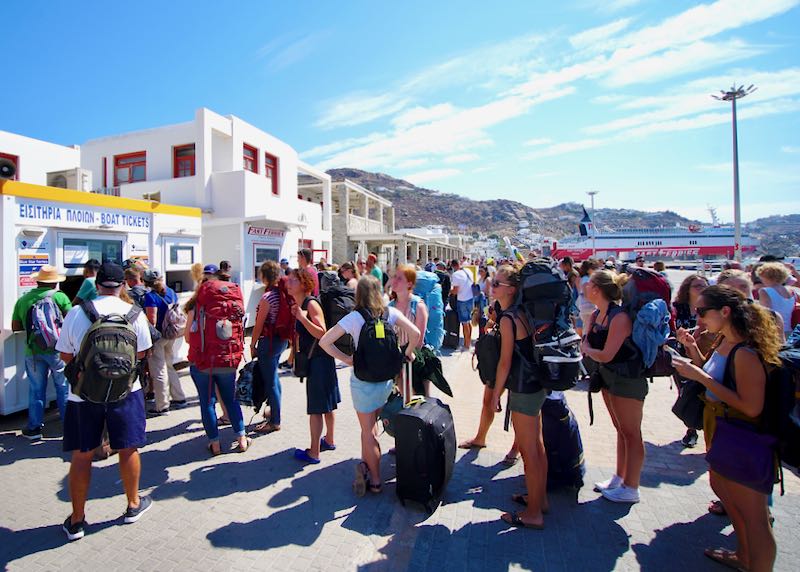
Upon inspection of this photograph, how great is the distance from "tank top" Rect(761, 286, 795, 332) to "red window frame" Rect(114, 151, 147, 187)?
15083 millimetres

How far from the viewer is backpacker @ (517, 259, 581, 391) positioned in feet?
9.18

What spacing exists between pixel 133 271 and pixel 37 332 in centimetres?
114

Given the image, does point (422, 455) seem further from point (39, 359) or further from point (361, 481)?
point (39, 359)

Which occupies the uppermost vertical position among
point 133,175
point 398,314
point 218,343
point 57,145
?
point 57,145

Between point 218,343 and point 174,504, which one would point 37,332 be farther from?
point 174,504

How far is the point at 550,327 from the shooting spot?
2852 mm

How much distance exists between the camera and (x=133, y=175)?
13.4 m

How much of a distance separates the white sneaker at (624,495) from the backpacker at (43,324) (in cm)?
526

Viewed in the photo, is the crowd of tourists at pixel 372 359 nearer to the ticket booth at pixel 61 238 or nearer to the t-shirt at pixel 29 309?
the t-shirt at pixel 29 309

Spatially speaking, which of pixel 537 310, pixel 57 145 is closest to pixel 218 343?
pixel 537 310

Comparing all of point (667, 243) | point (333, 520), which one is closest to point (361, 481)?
point (333, 520)

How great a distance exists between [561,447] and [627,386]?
705 millimetres

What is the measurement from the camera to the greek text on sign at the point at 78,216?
5129 millimetres

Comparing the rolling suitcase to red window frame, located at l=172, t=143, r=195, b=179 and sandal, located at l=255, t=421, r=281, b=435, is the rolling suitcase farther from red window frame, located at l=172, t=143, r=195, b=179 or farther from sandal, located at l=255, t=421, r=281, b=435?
red window frame, located at l=172, t=143, r=195, b=179
